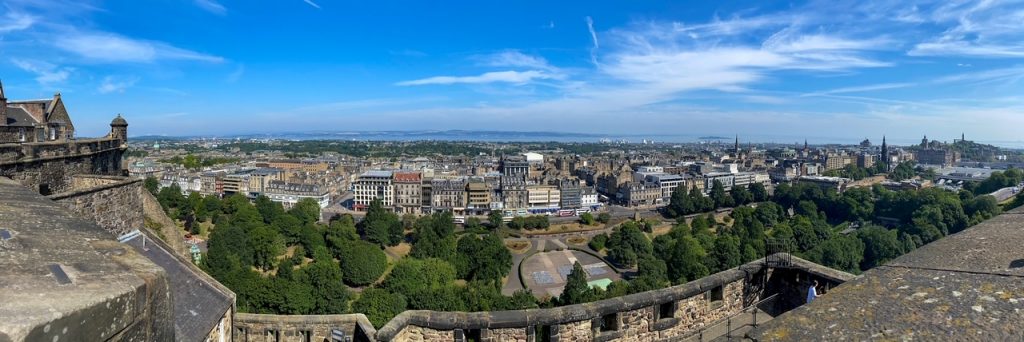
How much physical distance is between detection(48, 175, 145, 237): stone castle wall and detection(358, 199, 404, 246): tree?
131 feet

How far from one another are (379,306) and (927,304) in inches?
949

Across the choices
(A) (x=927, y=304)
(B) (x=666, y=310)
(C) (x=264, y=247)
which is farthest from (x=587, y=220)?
(A) (x=927, y=304)

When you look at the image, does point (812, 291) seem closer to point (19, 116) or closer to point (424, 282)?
point (19, 116)

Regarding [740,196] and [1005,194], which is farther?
[740,196]

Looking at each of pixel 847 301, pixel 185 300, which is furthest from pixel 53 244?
pixel 185 300

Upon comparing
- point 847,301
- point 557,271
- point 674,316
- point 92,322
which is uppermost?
point 92,322

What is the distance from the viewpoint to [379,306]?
967 inches

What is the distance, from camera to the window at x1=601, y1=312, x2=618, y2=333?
19.3 feet

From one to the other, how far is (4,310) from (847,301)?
357 centimetres

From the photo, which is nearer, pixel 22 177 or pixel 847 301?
pixel 847 301

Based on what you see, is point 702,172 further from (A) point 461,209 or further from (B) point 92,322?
(B) point 92,322

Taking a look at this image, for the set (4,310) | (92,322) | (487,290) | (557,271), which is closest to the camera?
(4,310)

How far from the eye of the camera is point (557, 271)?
41219 mm

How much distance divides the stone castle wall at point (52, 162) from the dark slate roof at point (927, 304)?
34.6 ft
